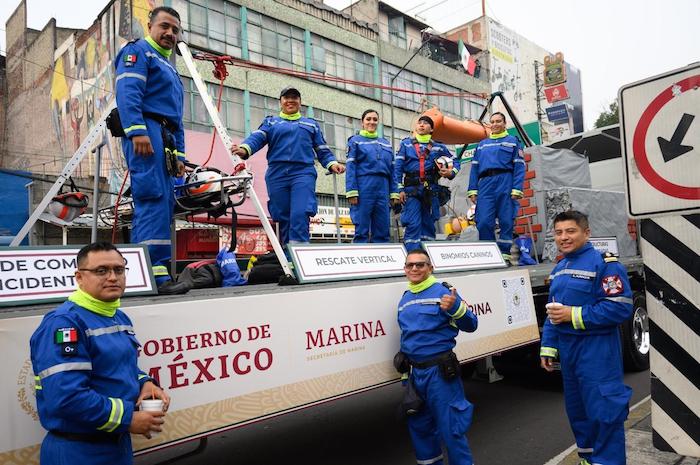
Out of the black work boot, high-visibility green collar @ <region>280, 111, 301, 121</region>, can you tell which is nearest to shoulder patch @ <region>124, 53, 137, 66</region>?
the black work boot

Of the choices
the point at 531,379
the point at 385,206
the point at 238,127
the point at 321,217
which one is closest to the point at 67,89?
the point at 238,127

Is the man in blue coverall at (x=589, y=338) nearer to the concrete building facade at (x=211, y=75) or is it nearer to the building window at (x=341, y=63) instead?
the concrete building facade at (x=211, y=75)

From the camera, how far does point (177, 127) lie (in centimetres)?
375

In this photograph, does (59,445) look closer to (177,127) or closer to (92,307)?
(92,307)

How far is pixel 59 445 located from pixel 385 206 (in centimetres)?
456

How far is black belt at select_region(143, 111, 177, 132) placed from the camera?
3.51m

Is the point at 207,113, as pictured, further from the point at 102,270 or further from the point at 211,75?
the point at 102,270

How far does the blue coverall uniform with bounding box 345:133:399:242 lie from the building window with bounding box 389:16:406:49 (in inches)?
1060

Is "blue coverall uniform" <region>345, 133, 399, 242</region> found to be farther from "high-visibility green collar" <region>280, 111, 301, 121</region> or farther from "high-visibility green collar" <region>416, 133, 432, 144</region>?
"high-visibility green collar" <region>280, 111, 301, 121</region>

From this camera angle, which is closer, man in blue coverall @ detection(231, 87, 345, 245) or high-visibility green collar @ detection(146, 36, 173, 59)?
high-visibility green collar @ detection(146, 36, 173, 59)

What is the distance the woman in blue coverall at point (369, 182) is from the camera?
5957 mm

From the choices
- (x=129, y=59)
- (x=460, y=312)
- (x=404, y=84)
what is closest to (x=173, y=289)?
(x=129, y=59)

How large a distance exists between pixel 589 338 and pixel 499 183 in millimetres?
3427

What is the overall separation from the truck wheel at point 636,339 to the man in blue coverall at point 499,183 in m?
1.61
